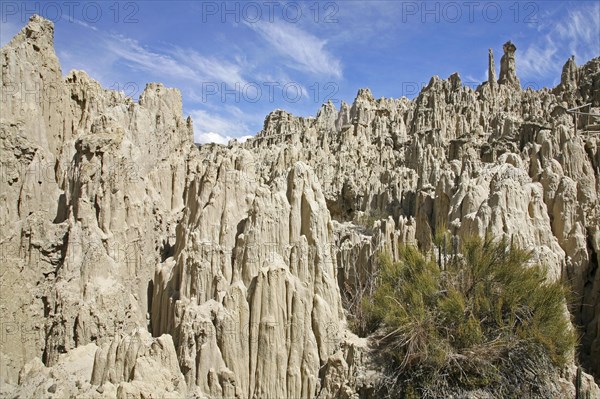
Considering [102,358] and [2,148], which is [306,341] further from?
[2,148]

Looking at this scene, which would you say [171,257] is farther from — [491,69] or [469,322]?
[491,69]

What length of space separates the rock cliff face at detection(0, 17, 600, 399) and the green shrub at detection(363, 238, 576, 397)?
3.04 feet

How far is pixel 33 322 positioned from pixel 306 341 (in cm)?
687

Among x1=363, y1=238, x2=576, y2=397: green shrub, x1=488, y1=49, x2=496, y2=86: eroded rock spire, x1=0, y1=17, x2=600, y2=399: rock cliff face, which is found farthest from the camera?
x1=488, y1=49, x2=496, y2=86: eroded rock spire

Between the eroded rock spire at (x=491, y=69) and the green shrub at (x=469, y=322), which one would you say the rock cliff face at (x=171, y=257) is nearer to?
the green shrub at (x=469, y=322)

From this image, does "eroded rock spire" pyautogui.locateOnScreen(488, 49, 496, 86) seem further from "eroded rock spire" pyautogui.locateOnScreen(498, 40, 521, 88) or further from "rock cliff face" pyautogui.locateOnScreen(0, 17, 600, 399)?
"rock cliff face" pyautogui.locateOnScreen(0, 17, 600, 399)

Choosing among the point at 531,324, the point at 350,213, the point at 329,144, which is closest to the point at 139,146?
the point at 531,324

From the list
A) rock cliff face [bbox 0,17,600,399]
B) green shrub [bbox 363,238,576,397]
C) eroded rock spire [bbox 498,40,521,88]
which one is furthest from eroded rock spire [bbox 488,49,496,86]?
green shrub [bbox 363,238,576,397]

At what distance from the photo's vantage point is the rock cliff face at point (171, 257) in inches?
421

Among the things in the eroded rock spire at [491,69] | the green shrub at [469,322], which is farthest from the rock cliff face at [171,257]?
the eroded rock spire at [491,69]

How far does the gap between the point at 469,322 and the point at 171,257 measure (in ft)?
26.8

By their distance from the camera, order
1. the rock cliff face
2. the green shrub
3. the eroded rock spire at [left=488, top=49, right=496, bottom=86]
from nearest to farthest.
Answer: the rock cliff face, the green shrub, the eroded rock spire at [left=488, top=49, right=496, bottom=86]

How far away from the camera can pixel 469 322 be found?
446 inches

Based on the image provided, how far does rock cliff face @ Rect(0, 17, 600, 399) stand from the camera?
10.7 metres
